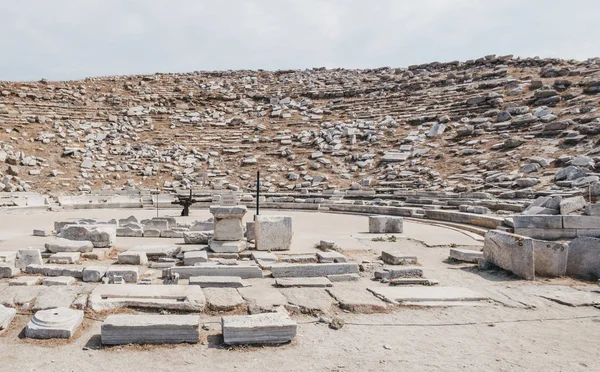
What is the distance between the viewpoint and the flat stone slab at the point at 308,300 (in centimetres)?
546

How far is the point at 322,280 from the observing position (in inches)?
265

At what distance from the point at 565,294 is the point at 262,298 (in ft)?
14.0

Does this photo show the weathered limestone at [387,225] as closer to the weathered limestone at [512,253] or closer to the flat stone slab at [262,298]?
the weathered limestone at [512,253]

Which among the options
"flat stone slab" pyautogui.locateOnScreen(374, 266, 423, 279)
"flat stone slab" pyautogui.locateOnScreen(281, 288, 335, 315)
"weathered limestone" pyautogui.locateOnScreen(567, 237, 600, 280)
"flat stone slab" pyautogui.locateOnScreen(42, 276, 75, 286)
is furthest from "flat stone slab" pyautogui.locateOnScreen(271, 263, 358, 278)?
"weathered limestone" pyautogui.locateOnScreen(567, 237, 600, 280)

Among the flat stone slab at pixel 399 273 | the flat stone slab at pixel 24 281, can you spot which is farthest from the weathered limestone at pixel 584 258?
the flat stone slab at pixel 24 281

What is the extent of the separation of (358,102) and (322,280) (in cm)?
2761

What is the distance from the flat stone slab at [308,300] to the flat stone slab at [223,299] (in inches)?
24.1

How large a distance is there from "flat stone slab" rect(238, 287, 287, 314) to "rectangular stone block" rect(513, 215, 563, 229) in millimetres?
5283

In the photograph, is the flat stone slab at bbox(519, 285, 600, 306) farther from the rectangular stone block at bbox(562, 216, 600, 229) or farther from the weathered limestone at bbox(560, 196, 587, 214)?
the weathered limestone at bbox(560, 196, 587, 214)

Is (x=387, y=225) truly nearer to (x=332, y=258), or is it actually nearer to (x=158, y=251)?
(x=332, y=258)

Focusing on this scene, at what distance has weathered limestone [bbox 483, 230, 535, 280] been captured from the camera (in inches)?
283

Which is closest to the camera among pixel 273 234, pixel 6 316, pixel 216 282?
pixel 6 316

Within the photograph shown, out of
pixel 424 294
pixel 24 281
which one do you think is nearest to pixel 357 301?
pixel 424 294

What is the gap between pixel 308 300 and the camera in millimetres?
5777
